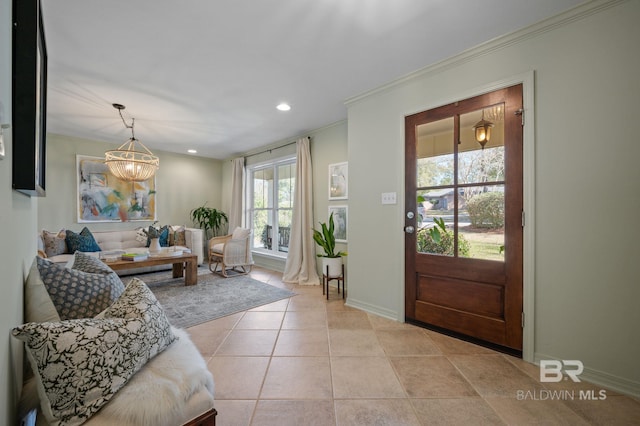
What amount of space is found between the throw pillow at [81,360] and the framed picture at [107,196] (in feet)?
16.0

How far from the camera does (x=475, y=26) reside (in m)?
1.87

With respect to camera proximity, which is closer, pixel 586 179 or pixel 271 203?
pixel 586 179

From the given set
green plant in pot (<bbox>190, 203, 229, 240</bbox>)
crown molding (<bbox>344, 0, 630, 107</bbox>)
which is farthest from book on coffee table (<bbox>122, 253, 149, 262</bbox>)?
crown molding (<bbox>344, 0, 630, 107</bbox>)

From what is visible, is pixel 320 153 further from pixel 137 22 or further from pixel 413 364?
pixel 413 364

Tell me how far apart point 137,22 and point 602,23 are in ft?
9.97

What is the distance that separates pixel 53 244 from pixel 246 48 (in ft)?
12.9

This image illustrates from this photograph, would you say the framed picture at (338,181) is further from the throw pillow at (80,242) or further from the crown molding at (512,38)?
the throw pillow at (80,242)

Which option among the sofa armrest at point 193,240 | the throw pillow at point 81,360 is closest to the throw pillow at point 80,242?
the sofa armrest at point 193,240

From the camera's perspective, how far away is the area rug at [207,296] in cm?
272

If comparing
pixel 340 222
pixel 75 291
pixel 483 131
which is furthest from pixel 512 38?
pixel 75 291

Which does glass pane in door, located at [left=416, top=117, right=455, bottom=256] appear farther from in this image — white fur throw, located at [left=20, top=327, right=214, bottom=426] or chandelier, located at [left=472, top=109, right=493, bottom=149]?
white fur throw, located at [left=20, top=327, right=214, bottom=426]

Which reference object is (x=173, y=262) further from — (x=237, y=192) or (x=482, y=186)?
(x=482, y=186)

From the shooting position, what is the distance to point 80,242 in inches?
151

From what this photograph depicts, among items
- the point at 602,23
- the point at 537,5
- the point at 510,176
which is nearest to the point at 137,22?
the point at 537,5
